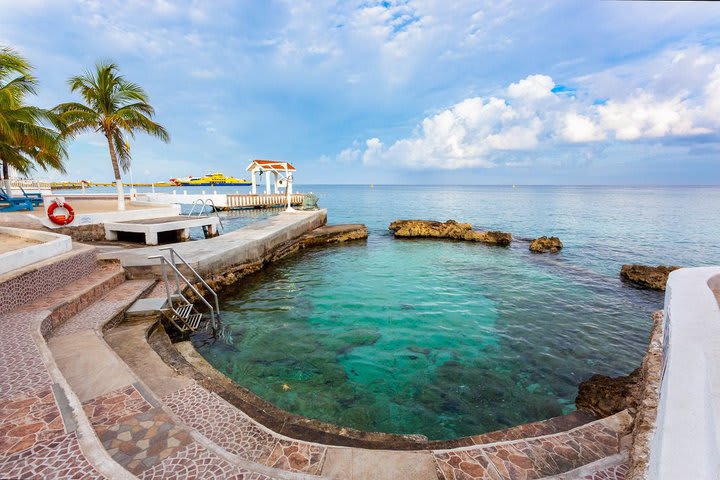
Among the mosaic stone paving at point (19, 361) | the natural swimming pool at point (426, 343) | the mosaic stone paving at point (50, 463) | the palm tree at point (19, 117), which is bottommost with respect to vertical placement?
the natural swimming pool at point (426, 343)

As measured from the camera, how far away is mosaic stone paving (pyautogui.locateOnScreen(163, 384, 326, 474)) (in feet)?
9.77

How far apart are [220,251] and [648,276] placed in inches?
665

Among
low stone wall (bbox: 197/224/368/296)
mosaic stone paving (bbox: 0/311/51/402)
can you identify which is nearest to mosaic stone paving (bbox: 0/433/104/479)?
mosaic stone paving (bbox: 0/311/51/402)

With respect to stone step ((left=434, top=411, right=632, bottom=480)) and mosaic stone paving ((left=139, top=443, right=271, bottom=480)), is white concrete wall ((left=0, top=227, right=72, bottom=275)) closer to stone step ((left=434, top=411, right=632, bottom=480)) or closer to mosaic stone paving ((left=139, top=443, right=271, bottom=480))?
mosaic stone paving ((left=139, top=443, right=271, bottom=480))

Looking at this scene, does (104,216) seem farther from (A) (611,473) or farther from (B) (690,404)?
(B) (690,404)

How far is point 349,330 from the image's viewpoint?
26.5ft

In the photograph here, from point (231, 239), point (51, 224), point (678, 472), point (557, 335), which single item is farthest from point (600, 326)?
point (51, 224)

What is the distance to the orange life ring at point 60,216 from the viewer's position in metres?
11.7

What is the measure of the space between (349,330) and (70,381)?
544 centimetres

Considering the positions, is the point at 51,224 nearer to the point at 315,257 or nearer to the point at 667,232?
the point at 315,257

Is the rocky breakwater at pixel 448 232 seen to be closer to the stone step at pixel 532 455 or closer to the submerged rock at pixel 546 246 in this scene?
the submerged rock at pixel 546 246

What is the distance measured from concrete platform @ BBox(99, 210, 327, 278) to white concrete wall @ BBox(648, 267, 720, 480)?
10.3 m

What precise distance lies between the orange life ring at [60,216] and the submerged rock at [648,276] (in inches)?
911

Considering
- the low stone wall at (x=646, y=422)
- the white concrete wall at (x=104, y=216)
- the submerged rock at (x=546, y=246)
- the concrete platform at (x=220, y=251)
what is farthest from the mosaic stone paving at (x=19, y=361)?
the submerged rock at (x=546, y=246)
